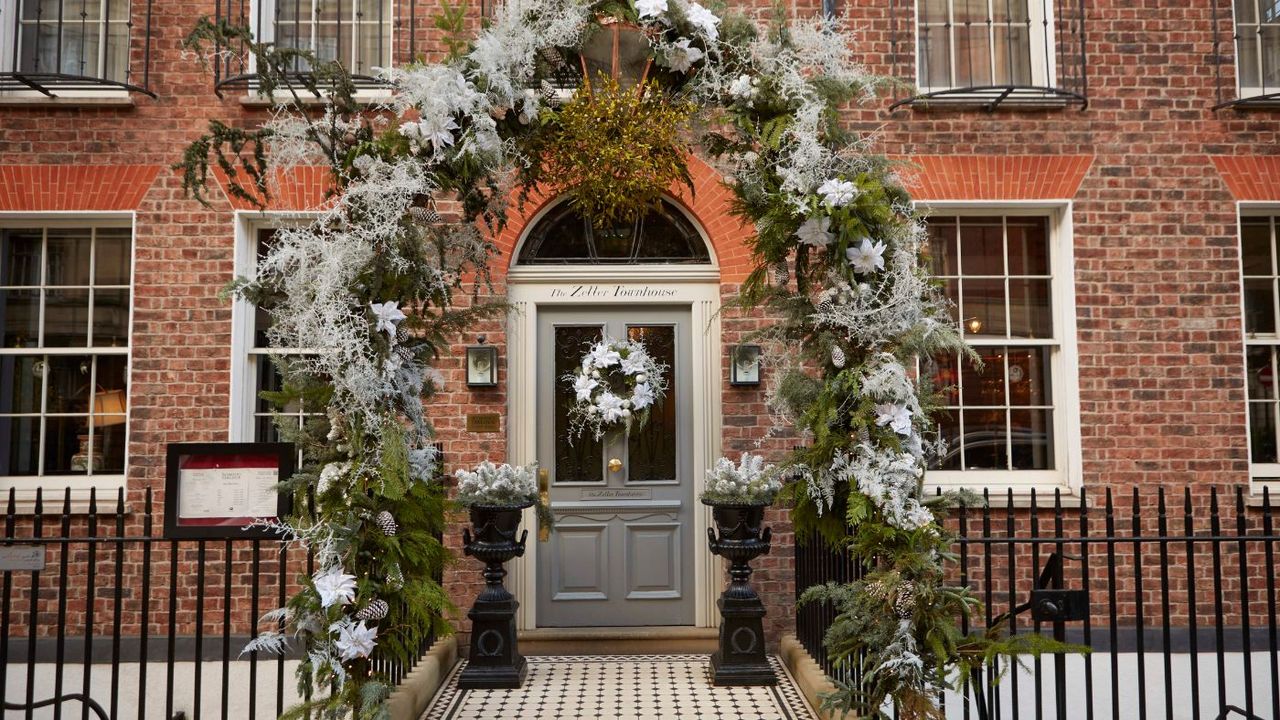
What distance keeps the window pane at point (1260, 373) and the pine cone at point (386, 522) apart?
20.3 ft

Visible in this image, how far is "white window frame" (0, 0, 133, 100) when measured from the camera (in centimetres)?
627

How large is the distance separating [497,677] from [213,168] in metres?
3.92

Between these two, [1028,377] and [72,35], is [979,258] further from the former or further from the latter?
[72,35]

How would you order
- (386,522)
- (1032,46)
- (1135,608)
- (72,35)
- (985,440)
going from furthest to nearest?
1. (1032,46)
2. (72,35)
3. (985,440)
4. (1135,608)
5. (386,522)

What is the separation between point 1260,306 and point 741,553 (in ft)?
14.6

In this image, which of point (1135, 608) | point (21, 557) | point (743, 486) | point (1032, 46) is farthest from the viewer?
point (1032, 46)

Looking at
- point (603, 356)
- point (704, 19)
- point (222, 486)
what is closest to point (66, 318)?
point (222, 486)

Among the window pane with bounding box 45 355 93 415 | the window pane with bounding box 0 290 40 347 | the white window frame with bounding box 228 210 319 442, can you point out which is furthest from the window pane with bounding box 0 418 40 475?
the white window frame with bounding box 228 210 319 442

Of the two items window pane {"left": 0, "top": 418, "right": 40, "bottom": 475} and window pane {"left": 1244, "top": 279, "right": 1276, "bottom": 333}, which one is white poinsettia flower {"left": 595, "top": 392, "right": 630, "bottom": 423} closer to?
window pane {"left": 0, "top": 418, "right": 40, "bottom": 475}

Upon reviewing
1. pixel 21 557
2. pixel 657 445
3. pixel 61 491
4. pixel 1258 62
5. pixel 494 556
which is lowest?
pixel 494 556

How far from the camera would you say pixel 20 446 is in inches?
251

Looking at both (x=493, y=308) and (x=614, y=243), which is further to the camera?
(x=614, y=243)

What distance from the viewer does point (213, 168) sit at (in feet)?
20.4

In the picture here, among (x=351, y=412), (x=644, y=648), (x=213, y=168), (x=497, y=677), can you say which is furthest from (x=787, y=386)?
(x=213, y=168)
